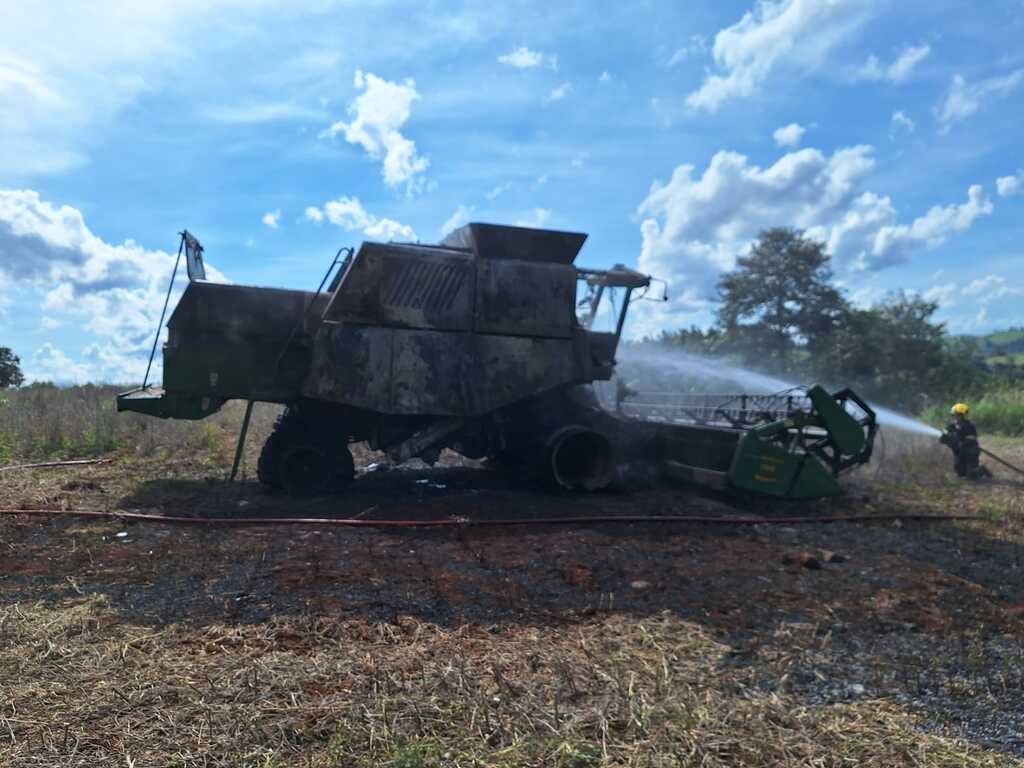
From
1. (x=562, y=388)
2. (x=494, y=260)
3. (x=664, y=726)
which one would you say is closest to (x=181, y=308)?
(x=494, y=260)

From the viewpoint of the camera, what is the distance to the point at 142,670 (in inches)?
134

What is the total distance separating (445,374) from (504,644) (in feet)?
15.3

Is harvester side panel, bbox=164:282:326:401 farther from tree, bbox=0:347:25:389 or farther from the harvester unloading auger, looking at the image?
tree, bbox=0:347:25:389

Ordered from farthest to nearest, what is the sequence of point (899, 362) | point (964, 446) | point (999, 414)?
point (899, 362) → point (999, 414) → point (964, 446)

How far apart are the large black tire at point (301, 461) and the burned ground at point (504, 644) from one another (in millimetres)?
964

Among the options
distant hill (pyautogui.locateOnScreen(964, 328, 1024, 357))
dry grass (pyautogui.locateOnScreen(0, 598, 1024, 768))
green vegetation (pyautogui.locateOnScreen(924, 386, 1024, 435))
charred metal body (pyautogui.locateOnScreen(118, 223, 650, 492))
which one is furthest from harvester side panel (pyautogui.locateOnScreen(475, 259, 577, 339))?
distant hill (pyautogui.locateOnScreen(964, 328, 1024, 357))

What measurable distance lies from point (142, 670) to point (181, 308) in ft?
17.0

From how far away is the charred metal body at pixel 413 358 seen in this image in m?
7.95

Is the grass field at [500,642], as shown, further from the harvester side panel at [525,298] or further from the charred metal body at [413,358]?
the harvester side panel at [525,298]

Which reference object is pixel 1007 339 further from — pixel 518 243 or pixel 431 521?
pixel 431 521

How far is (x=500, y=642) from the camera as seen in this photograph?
3.93m

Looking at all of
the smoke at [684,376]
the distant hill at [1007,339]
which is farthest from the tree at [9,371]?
the distant hill at [1007,339]

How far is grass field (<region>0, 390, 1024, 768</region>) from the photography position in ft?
9.27

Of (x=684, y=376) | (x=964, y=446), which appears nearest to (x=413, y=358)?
(x=964, y=446)
